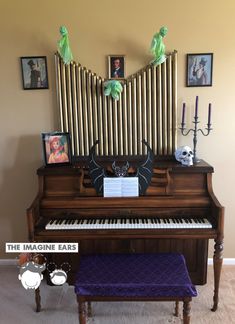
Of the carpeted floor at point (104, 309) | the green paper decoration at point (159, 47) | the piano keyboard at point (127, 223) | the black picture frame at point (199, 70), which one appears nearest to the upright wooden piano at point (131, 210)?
the piano keyboard at point (127, 223)

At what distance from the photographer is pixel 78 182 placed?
215cm

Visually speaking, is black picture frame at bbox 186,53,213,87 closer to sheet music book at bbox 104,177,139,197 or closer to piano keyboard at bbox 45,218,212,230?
sheet music book at bbox 104,177,139,197

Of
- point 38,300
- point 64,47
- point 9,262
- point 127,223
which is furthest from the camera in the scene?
point 9,262

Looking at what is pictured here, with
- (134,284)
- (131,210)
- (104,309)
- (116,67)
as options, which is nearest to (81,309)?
(134,284)

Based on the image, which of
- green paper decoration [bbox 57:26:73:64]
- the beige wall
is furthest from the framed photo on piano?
green paper decoration [bbox 57:26:73:64]

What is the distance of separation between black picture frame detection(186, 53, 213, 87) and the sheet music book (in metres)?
0.98

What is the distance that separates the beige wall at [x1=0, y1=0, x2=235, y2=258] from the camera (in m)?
2.30

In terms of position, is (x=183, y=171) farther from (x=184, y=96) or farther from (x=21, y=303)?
(x=21, y=303)

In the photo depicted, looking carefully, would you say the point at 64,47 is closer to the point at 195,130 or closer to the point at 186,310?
the point at 195,130

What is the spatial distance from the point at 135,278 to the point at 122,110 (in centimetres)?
133

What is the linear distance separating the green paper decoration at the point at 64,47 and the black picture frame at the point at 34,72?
0.20 meters

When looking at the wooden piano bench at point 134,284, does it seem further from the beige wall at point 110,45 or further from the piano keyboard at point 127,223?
the beige wall at point 110,45

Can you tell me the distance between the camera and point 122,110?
94.5 inches

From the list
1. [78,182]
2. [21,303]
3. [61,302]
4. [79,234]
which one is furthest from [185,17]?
[21,303]
